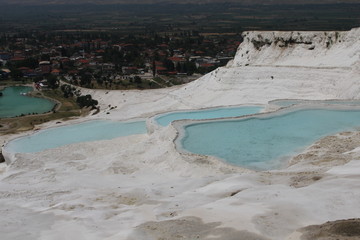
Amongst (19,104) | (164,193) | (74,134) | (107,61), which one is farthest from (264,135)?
(107,61)

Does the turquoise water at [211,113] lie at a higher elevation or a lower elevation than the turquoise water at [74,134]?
higher

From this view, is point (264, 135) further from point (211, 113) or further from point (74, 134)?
point (74, 134)

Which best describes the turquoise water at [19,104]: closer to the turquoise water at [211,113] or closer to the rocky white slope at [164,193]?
the turquoise water at [211,113]

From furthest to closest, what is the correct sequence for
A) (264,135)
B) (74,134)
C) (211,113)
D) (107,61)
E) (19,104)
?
(107,61) → (19,104) → (211,113) → (74,134) → (264,135)

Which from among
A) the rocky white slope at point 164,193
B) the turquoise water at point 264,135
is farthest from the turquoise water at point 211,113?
the turquoise water at point 264,135

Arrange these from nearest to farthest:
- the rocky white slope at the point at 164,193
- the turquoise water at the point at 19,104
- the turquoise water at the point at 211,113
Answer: the rocky white slope at the point at 164,193
the turquoise water at the point at 211,113
the turquoise water at the point at 19,104
